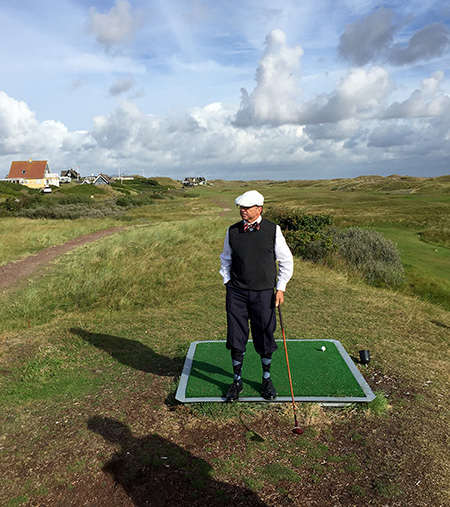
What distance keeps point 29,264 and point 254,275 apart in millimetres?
13688

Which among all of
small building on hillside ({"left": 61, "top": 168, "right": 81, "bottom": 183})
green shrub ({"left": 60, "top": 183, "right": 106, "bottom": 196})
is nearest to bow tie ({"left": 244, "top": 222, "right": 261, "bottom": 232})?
green shrub ({"left": 60, "top": 183, "right": 106, "bottom": 196})

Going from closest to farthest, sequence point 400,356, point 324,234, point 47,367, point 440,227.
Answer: point 47,367 → point 400,356 → point 324,234 → point 440,227

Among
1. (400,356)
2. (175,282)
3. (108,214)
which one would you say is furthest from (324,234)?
(108,214)

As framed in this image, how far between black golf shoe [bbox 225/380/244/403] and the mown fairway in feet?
0.45

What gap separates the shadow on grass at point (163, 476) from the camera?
12.7 feet

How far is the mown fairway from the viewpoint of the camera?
4027 millimetres

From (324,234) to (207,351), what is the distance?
14.3 m

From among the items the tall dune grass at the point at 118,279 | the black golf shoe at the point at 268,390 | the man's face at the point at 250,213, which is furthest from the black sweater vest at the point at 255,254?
the tall dune grass at the point at 118,279

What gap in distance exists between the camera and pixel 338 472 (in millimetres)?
4211

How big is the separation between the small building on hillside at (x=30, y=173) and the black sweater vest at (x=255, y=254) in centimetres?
9413

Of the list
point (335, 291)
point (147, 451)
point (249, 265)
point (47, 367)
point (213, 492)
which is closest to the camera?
point (213, 492)

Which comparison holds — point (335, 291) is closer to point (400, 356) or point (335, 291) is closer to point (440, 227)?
point (400, 356)

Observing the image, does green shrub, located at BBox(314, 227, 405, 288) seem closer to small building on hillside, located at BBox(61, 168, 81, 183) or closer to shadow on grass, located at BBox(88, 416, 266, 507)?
shadow on grass, located at BBox(88, 416, 266, 507)

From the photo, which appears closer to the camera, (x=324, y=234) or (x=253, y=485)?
(x=253, y=485)
